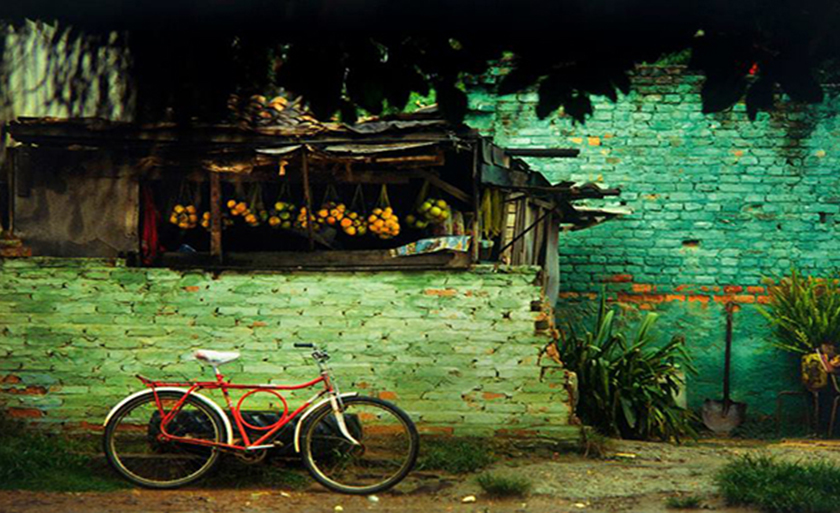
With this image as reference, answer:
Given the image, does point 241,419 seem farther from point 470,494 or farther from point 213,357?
point 470,494

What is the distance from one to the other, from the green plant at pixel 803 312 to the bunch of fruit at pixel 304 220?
5.30 m

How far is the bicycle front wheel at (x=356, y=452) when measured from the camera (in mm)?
7363

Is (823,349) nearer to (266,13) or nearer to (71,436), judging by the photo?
(71,436)

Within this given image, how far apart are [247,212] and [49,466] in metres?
2.55

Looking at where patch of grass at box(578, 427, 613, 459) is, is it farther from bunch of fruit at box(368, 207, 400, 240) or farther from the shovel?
the shovel

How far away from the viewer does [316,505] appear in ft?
23.6

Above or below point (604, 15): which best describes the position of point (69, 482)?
below

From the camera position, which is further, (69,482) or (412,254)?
(412,254)

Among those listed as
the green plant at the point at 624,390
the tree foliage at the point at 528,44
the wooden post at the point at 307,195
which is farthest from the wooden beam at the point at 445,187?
the tree foliage at the point at 528,44

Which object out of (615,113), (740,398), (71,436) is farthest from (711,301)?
(71,436)

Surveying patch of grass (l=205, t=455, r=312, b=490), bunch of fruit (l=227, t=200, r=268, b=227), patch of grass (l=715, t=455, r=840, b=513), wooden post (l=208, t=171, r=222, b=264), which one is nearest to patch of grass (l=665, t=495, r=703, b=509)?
patch of grass (l=715, t=455, r=840, b=513)

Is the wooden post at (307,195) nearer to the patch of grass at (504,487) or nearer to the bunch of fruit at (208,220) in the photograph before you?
the bunch of fruit at (208,220)

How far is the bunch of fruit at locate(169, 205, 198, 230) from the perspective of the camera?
29.5 ft

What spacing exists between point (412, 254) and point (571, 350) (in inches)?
80.6
